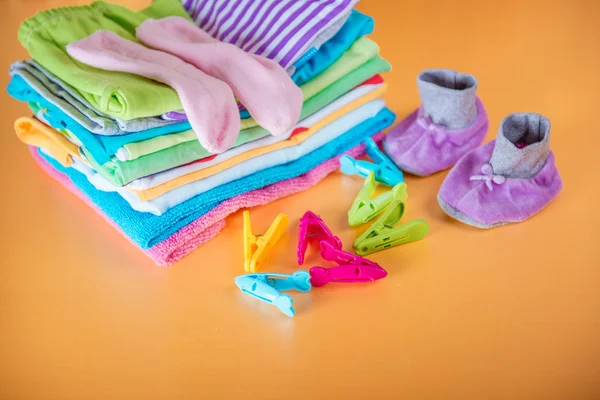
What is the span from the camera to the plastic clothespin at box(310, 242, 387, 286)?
4.03ft

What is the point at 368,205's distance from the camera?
4.51 feet

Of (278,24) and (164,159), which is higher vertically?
(278,24)

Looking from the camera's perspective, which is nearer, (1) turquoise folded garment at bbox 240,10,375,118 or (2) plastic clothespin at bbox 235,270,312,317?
(2) plastic clothespin at bbox 235,270,312,317

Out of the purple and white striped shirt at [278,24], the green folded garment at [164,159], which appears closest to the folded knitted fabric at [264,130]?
the green folded garment at [164,159]

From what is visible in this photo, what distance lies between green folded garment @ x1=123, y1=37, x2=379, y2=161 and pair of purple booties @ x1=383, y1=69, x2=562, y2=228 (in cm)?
14

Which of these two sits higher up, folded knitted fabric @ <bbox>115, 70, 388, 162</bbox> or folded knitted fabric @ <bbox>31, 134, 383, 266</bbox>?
folded knitted fabric @ <bbox>115, 70, 388, 162</bbox>

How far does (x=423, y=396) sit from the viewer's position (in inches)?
42.3

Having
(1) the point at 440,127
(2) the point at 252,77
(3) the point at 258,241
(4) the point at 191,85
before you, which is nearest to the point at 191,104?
(4) the point at 191,85

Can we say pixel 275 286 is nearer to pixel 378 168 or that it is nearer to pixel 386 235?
pixel 386 235

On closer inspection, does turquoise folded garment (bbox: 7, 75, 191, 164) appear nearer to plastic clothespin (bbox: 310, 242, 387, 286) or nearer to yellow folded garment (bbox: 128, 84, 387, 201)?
yellow folded garment (bbox: 128, 84, 387, 201)

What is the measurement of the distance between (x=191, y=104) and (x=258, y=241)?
0.28m

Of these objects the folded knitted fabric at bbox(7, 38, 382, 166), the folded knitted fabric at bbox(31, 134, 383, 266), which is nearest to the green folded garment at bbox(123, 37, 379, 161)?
the folded knitted fabric at bbox(7, 38, 382, 166)

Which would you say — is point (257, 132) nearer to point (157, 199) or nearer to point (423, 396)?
point (157, 199)

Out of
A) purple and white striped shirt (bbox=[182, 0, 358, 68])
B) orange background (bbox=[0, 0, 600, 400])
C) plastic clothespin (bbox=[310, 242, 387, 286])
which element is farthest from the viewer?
purple and white striped shirt (bbox=[182, 0, 358, 68])
